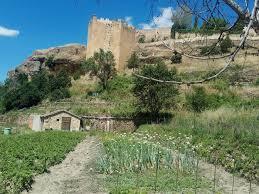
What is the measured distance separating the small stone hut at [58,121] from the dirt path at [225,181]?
1704 centimetres

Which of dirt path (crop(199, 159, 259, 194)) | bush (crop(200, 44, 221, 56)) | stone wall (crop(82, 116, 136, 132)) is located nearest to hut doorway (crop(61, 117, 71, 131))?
stone wall (crop(82, 116, 136, 132))

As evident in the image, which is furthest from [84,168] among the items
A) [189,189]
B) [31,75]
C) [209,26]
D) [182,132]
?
[31,75]

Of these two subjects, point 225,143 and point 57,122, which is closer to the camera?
point 225,143

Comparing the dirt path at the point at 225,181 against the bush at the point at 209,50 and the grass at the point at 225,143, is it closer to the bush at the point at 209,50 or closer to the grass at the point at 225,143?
Result: the grass at the point at 225,143

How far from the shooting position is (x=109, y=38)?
48906mm

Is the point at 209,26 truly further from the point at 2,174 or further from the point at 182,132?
the point at 182,132

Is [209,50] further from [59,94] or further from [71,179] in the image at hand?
[59,94]

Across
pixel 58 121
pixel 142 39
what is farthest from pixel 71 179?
pixel 142 39

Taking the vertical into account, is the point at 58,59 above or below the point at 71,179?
above

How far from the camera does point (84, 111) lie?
32469 mm

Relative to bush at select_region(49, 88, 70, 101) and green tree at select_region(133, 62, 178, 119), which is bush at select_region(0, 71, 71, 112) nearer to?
bush at select_region(49, 88, 70, 101)

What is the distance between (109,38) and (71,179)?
38.2 m

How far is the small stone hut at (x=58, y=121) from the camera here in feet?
98.4

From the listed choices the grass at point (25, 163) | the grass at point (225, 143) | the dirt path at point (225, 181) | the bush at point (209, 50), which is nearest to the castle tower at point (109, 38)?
the grass at point (225, 143)
